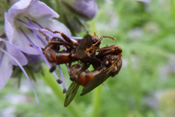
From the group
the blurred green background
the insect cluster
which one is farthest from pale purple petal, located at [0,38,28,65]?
the blurred green background

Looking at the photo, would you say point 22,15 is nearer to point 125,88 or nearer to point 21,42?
point 21,42

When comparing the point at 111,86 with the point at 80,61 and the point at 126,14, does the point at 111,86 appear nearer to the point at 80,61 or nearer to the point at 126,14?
the point at 126,14

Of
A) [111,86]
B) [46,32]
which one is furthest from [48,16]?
[111,86]

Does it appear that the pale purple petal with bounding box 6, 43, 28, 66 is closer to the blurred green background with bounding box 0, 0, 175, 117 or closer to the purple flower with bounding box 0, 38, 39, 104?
the purple flower with bounding box 0, 38, 39, 104

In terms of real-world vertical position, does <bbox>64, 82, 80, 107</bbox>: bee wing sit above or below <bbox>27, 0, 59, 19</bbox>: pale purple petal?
below

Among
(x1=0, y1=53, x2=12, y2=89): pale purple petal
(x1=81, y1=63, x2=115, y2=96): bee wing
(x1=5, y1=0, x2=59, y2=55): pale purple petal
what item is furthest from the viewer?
(x1=0, y1=53, x2=12, y2=89): pale purple petal

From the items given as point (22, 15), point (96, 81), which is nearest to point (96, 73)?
point (96, 81)

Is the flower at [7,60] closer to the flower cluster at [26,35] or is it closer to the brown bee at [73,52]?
the flower cluster at [26,35]
